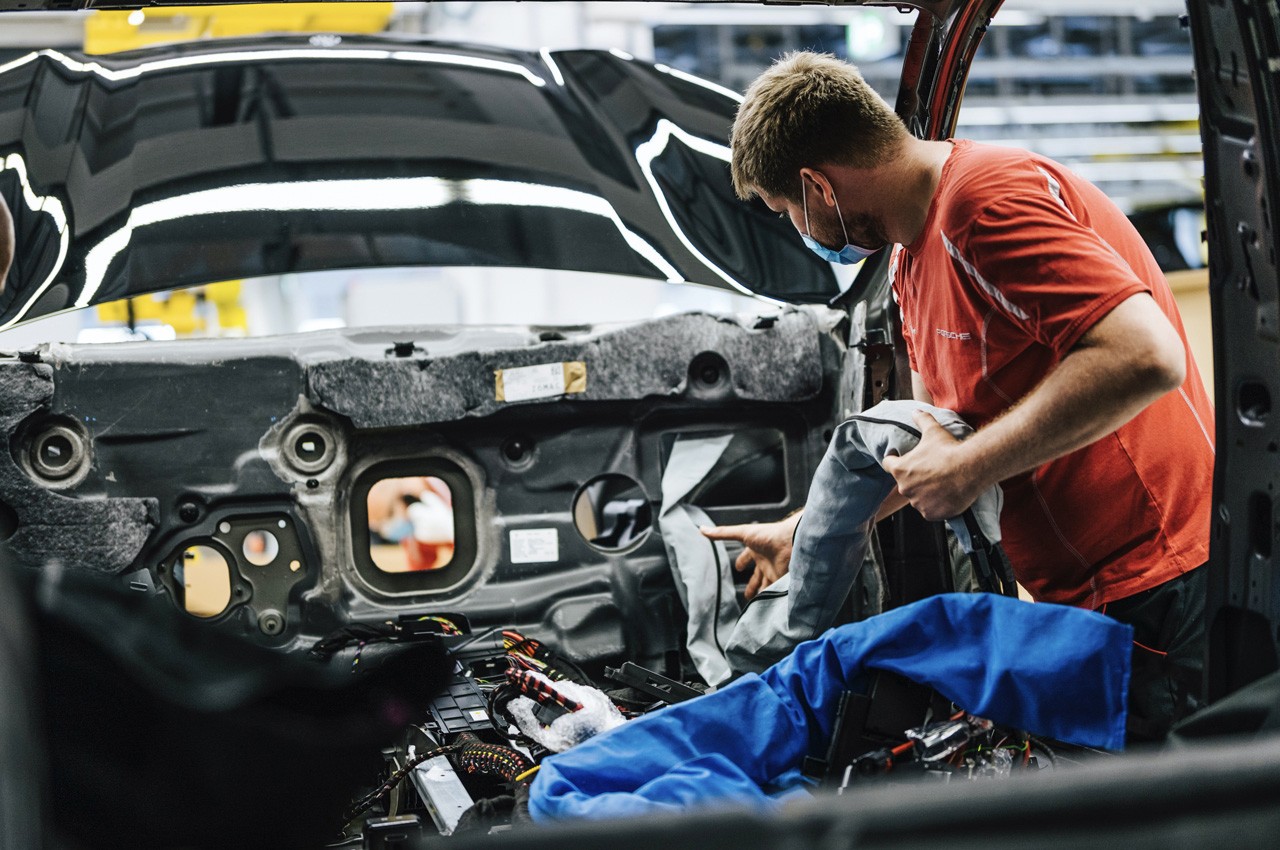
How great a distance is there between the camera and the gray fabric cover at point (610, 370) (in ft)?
8.62

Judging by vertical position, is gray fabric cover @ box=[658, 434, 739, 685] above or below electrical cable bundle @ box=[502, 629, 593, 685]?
above

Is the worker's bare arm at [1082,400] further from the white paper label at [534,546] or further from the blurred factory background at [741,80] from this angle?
the blurred factory background at [741,80]

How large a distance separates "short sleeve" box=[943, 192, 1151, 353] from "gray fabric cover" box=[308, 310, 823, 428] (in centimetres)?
94

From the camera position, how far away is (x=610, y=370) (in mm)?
2746

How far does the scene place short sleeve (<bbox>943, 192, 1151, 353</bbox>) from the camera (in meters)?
1.67

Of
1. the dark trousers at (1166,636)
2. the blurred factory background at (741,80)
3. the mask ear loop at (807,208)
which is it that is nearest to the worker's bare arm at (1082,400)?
the dark trousers at (1166,636)

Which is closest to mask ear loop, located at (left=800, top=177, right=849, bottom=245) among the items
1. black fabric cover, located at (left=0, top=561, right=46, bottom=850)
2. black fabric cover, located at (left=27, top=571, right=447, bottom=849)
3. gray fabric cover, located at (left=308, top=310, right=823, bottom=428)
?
gray fabric cover, located at (left=308, top=310, right=823, bottom=428)

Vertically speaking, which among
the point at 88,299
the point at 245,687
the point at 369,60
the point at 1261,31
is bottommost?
the point at 245,687

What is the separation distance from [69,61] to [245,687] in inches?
72.9

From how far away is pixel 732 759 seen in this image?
167cm

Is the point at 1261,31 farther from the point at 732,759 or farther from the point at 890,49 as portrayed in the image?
the point at 890,49

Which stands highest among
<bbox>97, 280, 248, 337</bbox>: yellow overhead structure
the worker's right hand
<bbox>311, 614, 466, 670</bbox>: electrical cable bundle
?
<bbox>97, 280, 248, 337</bbox>: yellow overhead structure

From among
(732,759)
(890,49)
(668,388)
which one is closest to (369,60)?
(668,388)

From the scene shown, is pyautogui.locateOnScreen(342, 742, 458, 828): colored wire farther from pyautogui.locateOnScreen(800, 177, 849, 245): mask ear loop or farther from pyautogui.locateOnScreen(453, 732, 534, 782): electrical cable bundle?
pyautogui.locateOnScreen(800, 177, 849, 245): mask ear loop
